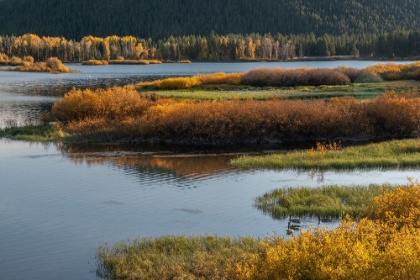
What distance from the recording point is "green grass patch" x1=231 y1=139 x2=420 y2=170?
97.8 ft

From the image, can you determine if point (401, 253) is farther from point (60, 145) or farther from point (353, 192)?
point (60, 145)

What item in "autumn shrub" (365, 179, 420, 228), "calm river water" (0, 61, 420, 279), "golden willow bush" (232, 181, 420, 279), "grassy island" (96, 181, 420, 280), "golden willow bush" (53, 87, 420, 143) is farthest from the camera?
"golden willow bush" (53, 87, 420, 143)

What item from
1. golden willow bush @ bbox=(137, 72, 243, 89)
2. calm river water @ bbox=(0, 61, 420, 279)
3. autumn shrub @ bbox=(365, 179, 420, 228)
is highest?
golden willow bush @ bbox=(137, 72, 243, 89)

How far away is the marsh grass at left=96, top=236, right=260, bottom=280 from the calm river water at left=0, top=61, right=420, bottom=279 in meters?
0.74

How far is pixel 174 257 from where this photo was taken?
1650 cm

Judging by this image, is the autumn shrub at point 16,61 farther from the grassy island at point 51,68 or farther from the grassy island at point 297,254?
the grassy island at point 297,254

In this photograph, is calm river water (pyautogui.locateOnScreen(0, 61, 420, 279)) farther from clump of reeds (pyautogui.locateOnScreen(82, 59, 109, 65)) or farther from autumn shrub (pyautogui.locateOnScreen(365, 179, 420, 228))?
clump of reeds (pyautogui.locateOnScreen(82, 59, 109, 65))

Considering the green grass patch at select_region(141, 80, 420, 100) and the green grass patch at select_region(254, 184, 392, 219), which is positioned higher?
the green grass patch at select_region(141, 80, 420, 100)

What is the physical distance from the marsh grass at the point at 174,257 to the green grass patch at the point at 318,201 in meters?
4.35

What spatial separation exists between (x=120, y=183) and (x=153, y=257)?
35.5 ft

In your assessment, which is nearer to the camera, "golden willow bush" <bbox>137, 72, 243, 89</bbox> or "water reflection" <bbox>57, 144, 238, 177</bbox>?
"water reflection" <bbox>57, 144, 238, 177</bbox>

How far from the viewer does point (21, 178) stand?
28.0 meters

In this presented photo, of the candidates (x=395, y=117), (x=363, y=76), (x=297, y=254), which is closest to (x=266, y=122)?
(x=395, y=117)

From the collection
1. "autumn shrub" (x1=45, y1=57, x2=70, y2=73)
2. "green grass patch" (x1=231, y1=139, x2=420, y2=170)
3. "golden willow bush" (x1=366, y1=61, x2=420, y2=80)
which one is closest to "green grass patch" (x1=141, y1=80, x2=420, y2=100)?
"golden willow bush" (x1=366, y1=61, x2=420, y2=80)
